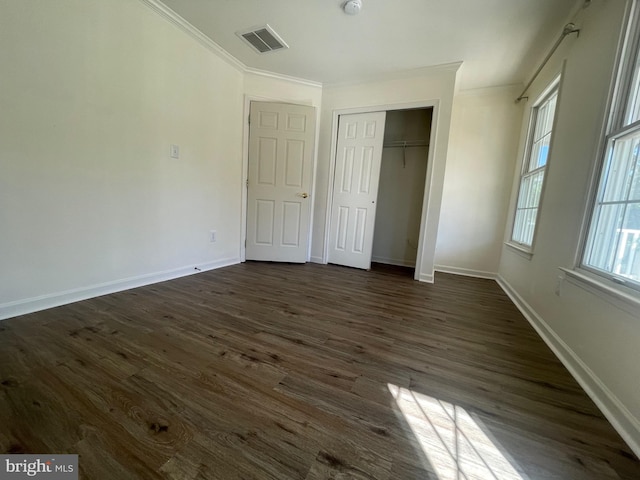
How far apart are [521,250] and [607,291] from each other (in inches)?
59.2

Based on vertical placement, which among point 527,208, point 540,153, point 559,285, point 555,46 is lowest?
point 559,285

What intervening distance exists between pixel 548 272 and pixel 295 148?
10.1ft

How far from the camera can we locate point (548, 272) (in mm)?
2025

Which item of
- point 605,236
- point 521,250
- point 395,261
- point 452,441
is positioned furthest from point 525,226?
point 452,441

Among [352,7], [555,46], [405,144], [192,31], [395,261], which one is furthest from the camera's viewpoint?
[395,261]

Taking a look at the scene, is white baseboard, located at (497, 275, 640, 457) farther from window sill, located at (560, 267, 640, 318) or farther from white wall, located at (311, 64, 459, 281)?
white wall, located at (311, 64, 459, 281)

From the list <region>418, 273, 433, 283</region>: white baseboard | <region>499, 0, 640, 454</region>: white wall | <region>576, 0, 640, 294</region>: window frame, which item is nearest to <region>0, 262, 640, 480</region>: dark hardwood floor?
<region>499, 0, 640, 454</region>: white wall

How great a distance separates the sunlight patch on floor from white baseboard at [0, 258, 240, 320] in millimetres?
2350

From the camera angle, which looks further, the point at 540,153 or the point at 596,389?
the point at 540,153

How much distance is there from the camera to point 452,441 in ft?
3.14

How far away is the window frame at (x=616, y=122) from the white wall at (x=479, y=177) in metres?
1.95

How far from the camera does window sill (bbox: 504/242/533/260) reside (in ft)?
8.02

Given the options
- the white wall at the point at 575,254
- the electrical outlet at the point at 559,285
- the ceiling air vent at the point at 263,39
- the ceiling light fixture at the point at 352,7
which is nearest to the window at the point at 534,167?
the white wall at the point at 575,254

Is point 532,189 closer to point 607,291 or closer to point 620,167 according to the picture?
point 620,167
